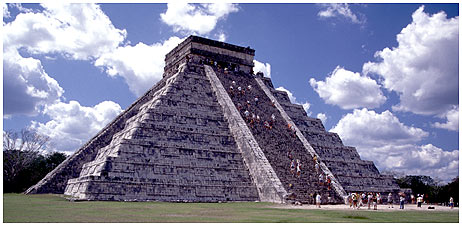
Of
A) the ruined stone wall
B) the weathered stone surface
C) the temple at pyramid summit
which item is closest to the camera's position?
the ruined stone wall

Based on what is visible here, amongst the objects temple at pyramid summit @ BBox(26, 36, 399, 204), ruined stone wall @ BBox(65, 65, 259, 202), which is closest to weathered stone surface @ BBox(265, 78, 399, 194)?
temple at pyramid summit @ BBox(26, 36, 399, 204)

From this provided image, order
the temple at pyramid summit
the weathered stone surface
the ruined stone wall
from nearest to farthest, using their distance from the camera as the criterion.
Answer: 1. the ruined stone wall
2. the temple at pyramid summit
3. the weathered stone surface

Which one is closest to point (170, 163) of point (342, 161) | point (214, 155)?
point (214, 155)

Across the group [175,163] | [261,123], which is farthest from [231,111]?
[175,163]

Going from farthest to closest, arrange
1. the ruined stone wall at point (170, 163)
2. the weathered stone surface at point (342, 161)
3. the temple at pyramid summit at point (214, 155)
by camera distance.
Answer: the weathered stone surface at point (342, 161) → the temple at pyramid summit at point (214, 155) → the ruined stone wall at point (170, 163)

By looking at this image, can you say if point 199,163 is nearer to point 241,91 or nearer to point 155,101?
point 155,101

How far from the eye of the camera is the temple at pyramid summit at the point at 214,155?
17016 mm

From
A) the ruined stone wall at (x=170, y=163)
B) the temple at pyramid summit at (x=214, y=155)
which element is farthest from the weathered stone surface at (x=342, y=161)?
the ruined stone wall at (x=170, y=163)

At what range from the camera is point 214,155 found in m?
19.3

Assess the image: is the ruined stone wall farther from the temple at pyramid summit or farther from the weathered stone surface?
the weathered stone surface

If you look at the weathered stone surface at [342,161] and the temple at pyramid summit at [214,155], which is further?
the weathered stone surface at [342,161]

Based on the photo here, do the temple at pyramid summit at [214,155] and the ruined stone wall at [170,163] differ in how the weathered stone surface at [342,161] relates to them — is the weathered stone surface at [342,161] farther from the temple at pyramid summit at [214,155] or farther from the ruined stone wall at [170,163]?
the ruined stone wall at [170,163]

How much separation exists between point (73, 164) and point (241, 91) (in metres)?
10.8

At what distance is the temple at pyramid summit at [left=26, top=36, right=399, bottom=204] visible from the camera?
17.0m
